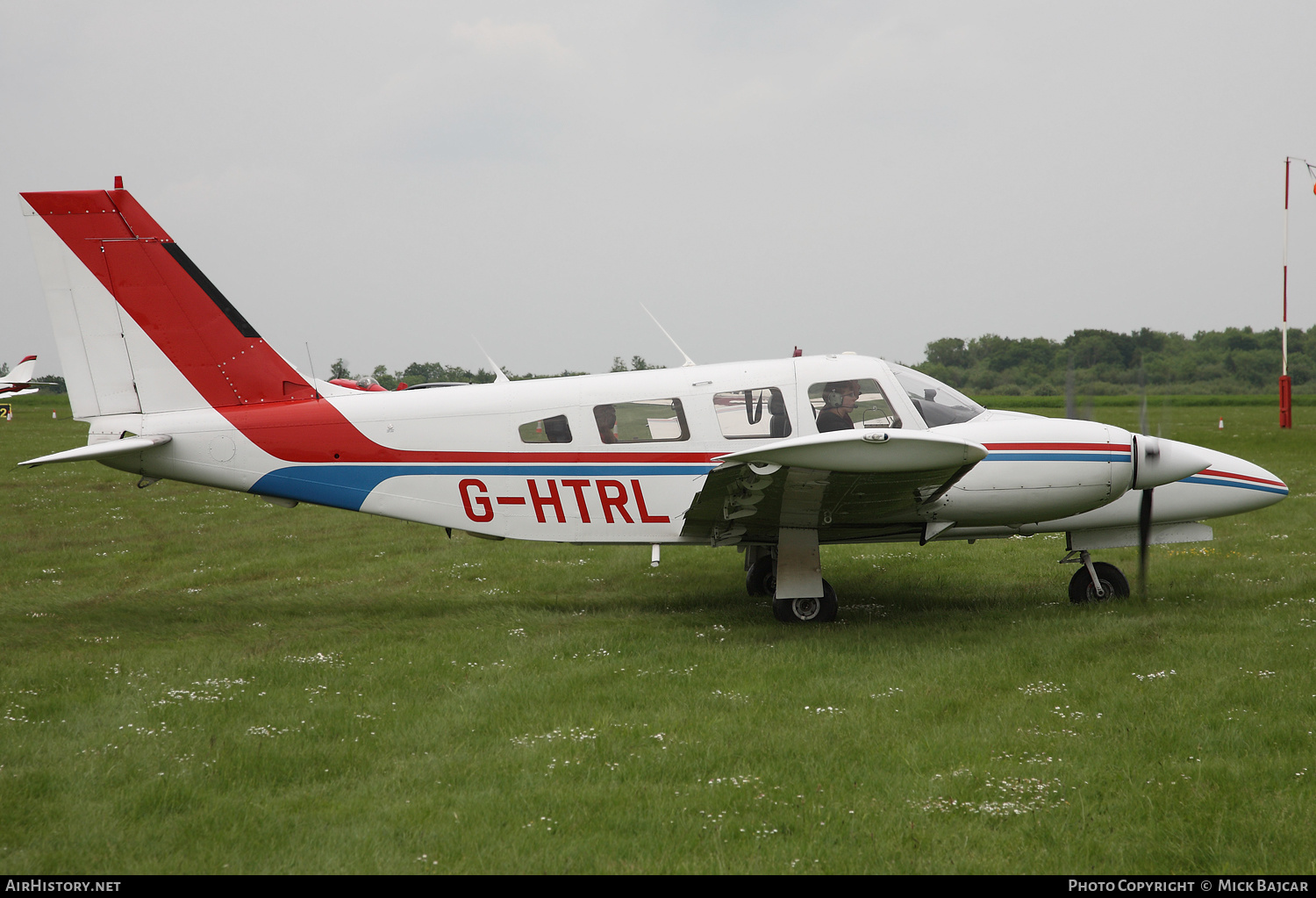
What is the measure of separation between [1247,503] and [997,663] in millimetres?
3603

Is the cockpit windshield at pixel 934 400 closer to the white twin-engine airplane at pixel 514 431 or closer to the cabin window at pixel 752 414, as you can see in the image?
the white twin-engine airplane at pixel 514 431

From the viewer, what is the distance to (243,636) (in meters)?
7.74

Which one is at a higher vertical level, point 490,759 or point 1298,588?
point 490,759

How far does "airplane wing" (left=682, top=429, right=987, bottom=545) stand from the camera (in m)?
6.29

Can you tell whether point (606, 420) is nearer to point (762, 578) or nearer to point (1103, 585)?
point (762, 578)

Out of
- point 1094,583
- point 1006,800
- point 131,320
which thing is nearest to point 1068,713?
point 1006,800

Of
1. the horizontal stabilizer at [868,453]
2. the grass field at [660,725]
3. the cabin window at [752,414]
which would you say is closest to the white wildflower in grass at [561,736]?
the grass field at [660,725]

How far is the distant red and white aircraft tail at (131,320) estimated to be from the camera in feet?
26.9

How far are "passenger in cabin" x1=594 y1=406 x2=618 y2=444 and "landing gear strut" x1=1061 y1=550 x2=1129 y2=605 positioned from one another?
4.53 metres

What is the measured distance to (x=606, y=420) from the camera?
8.08 m

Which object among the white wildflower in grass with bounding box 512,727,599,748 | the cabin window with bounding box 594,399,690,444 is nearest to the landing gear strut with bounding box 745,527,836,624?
the cabin window with bounding box 594,399,690,444

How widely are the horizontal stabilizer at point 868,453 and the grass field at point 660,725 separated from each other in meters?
1.48

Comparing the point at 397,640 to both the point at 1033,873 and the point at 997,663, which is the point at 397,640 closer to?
the point at 997,663

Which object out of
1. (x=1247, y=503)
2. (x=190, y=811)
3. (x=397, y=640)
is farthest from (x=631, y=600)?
(x=1247, y=503)
